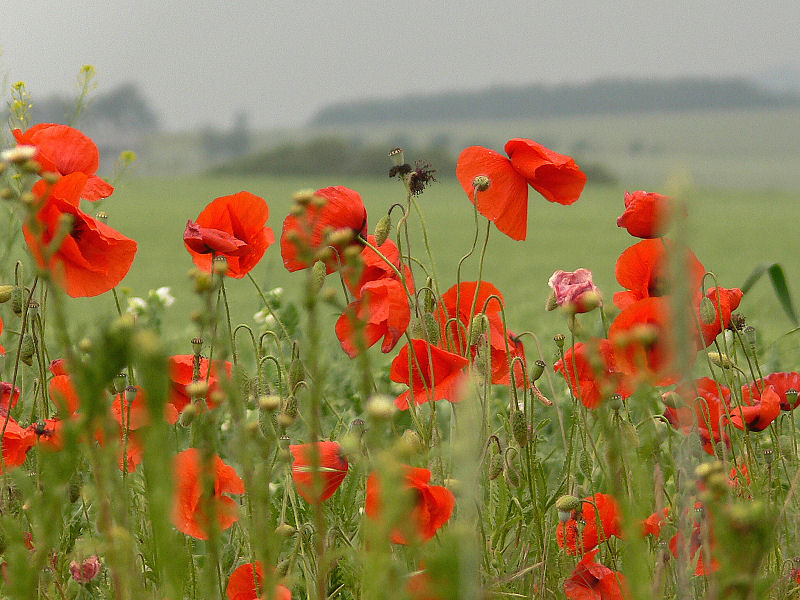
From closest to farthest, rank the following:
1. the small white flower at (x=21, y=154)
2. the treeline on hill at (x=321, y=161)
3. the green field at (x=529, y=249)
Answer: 1. the small white flower at (x=21, y=154)
2. the green field at (x=529, y=249)
3. the treeline on hill at (x=321, y=161)

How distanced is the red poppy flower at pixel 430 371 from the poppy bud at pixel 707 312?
0.18 metres

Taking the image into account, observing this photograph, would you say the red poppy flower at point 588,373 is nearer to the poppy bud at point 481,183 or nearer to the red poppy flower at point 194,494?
the poppy bud at point 481,183

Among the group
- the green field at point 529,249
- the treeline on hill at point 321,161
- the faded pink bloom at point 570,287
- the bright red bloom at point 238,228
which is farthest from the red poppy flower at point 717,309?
the treeline on hill at point 321,161

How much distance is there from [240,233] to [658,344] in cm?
31

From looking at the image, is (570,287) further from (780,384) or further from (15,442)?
(15,442)

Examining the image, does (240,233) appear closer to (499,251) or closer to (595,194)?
(499,251)

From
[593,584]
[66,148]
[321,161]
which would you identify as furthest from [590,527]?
[321,161]

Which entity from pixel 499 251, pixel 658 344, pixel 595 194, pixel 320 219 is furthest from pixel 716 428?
pixel 595 194

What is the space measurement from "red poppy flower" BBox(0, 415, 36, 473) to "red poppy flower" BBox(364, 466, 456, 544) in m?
0.30

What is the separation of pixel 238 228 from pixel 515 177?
211mm

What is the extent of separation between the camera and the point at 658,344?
0.60 m

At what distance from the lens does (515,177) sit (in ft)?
2.15

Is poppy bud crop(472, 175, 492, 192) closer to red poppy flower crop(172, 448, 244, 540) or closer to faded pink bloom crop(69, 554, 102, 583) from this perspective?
red poppy flower crop(172, 448, 244, 540)

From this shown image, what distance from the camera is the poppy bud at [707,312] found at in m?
0.61
